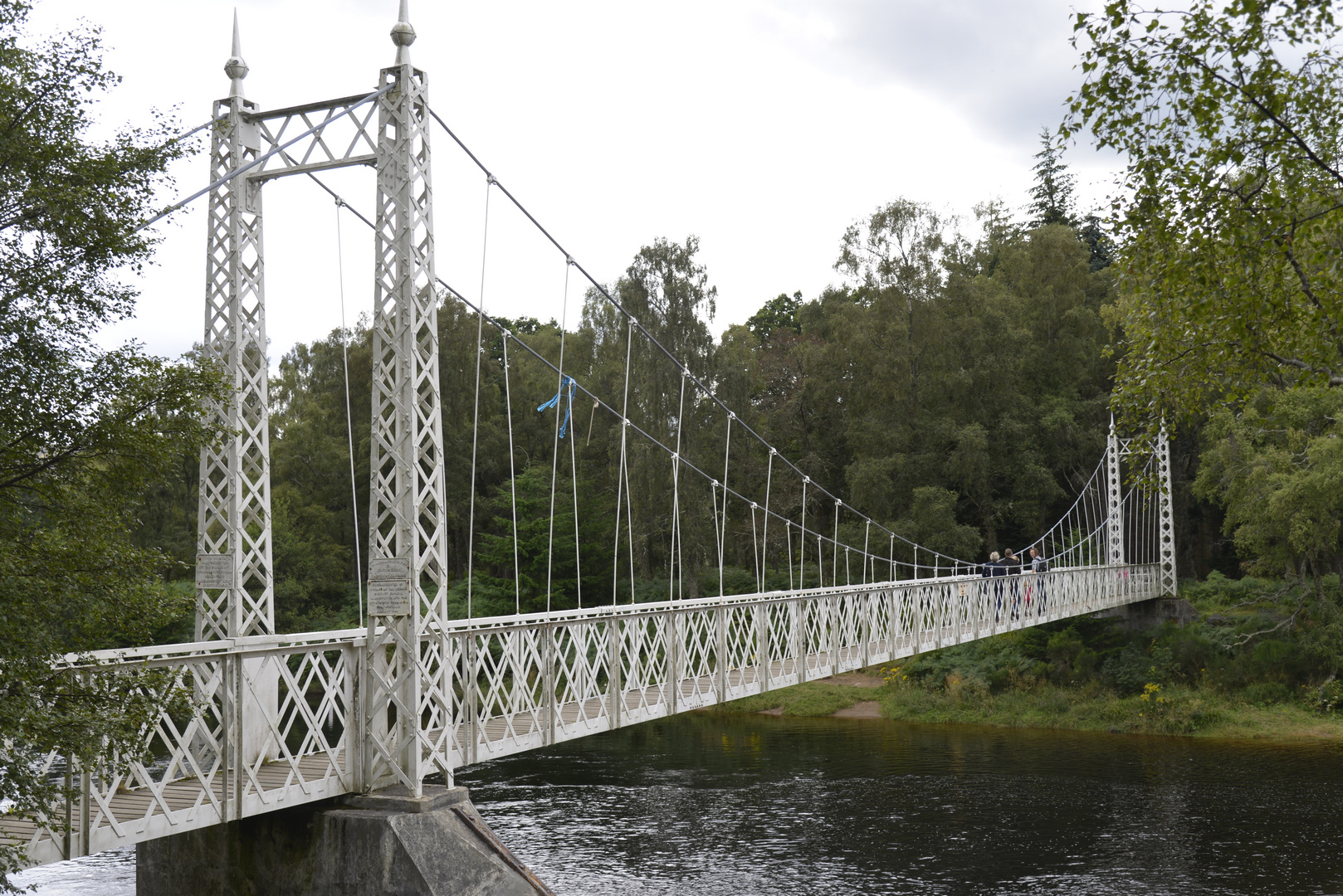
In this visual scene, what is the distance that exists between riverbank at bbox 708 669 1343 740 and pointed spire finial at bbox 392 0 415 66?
17.5 metres

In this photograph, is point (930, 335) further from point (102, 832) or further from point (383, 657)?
point (102, 832)

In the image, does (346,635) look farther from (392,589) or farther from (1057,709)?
(1057,709)

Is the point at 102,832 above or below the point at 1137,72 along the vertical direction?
below

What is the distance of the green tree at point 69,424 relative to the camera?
4.93 m

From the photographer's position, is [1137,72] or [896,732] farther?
[896,732]

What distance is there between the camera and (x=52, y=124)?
5.54 meters

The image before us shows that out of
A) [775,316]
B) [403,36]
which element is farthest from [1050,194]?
[403,36]

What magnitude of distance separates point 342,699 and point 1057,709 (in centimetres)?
1999

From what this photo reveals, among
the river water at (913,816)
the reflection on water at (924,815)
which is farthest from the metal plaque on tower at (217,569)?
the reflection on water at (924,815)

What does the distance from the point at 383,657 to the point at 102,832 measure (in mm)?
2102

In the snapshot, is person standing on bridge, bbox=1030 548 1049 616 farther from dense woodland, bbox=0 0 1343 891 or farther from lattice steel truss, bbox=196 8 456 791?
lattice steel truss, bbox=196 8 456 791

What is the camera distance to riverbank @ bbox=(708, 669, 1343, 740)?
72.4ft

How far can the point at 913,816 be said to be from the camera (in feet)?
50.8

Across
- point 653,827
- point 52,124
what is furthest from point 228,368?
point 653,827
